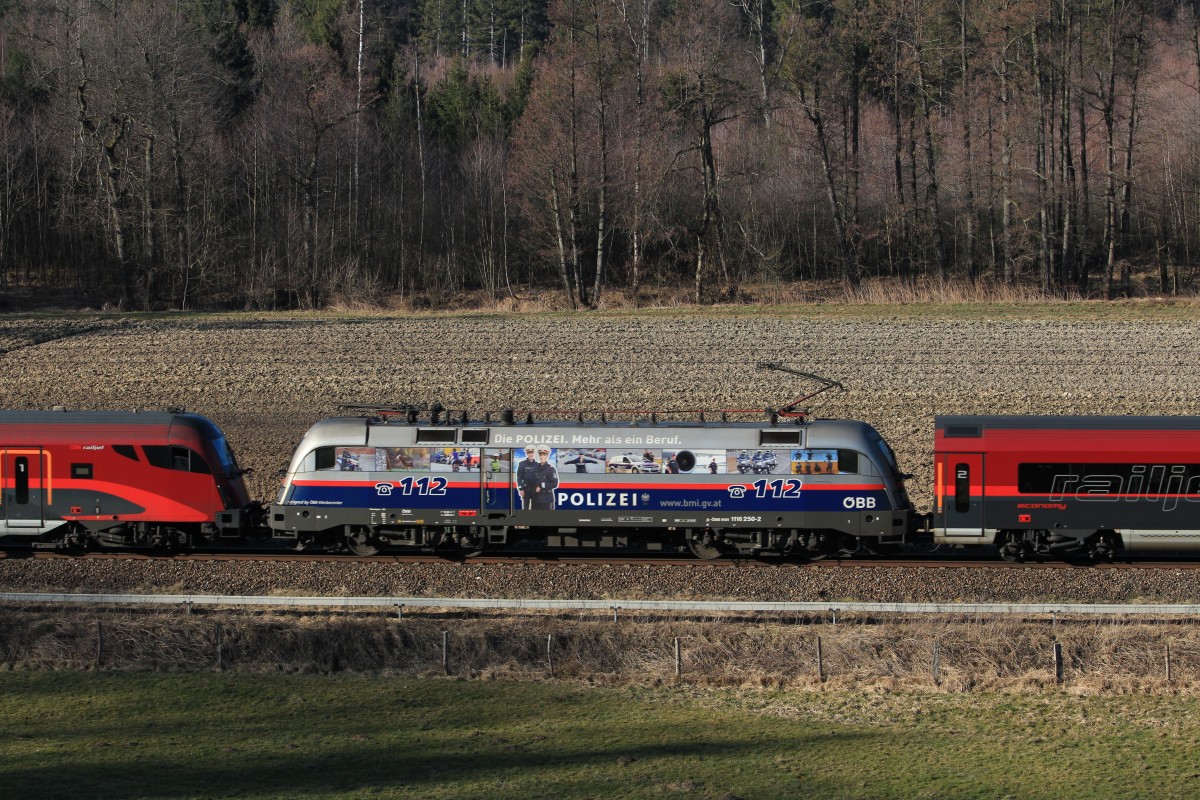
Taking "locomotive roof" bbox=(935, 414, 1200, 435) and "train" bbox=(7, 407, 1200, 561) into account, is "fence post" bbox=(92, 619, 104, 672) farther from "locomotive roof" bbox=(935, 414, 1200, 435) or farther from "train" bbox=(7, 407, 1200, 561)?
"locomotive roof" bbox=(935, 414, 1200, 435)

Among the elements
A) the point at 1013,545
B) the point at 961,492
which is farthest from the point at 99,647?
the point at 1013,545

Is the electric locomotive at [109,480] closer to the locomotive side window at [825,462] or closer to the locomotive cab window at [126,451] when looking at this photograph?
the locomotive cab window at [126,451]

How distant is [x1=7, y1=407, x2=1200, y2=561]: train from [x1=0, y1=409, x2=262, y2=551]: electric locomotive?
0.03 meters

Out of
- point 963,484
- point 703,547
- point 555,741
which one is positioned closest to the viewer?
point 555,741

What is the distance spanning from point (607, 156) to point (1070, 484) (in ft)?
116

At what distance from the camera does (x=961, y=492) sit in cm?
2308

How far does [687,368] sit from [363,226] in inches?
1271

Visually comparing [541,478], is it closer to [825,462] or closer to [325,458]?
[325,458]

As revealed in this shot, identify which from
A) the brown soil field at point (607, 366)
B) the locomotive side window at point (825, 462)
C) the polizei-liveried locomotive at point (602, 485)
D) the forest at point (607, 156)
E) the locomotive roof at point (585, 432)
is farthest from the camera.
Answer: the forest at point (607, 156)

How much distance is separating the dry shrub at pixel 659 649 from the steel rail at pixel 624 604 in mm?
534

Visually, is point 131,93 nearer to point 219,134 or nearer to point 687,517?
point 219,134

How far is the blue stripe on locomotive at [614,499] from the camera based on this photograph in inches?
897

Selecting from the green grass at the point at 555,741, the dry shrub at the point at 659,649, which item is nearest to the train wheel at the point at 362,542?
the dry shrub at the point at 659,649

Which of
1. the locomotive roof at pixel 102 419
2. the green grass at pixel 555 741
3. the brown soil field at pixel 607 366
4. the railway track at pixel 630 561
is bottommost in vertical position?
the green grass at pixel 555 741
